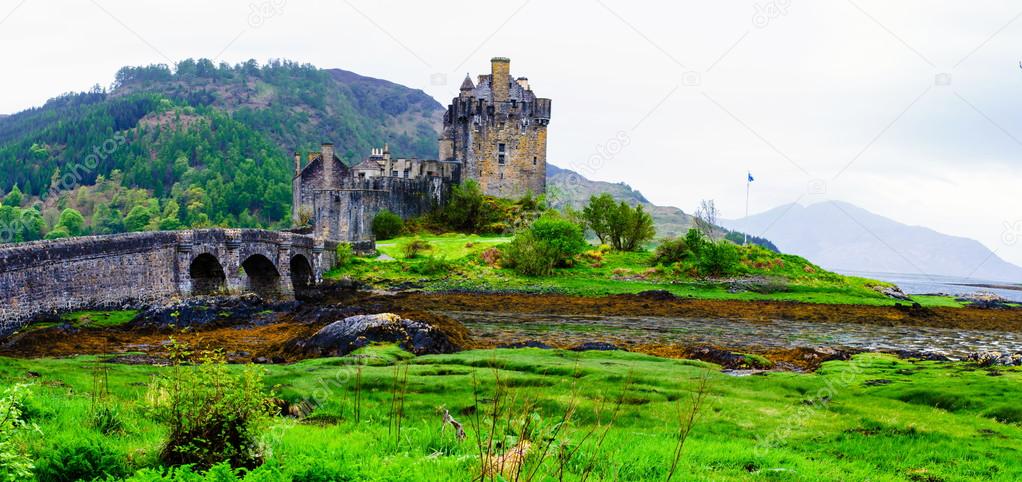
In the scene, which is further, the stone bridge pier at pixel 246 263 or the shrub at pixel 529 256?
the shrub at pixel 529 256

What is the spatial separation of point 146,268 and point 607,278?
114ft

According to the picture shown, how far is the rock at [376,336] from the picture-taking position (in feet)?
91.7

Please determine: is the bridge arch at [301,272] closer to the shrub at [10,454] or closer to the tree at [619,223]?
the tree at [619,223]

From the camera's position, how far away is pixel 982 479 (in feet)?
43.9

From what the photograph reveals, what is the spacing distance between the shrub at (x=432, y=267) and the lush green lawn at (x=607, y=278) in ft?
0.47

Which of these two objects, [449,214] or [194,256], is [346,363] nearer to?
[194,256]

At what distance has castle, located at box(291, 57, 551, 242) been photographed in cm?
8156

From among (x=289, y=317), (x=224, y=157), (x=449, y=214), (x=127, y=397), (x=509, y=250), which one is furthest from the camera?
(x=224, y=157)

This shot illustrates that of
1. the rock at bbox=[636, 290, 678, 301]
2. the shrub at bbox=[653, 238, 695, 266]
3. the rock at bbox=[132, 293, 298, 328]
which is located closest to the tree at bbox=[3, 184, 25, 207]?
the rock at bbox=[132, 293, 298, 328]

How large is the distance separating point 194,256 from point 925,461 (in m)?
38.3

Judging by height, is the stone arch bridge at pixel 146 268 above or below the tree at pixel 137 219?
below

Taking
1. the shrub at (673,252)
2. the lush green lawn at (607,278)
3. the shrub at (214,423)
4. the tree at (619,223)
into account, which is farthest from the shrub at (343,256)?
the shrub at (214,423)

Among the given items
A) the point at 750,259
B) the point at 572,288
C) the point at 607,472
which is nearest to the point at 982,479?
the point at 607,472

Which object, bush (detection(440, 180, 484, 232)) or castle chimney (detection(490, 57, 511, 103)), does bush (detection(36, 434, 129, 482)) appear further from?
castle chimney (detection(490, 57, 511, 103))
